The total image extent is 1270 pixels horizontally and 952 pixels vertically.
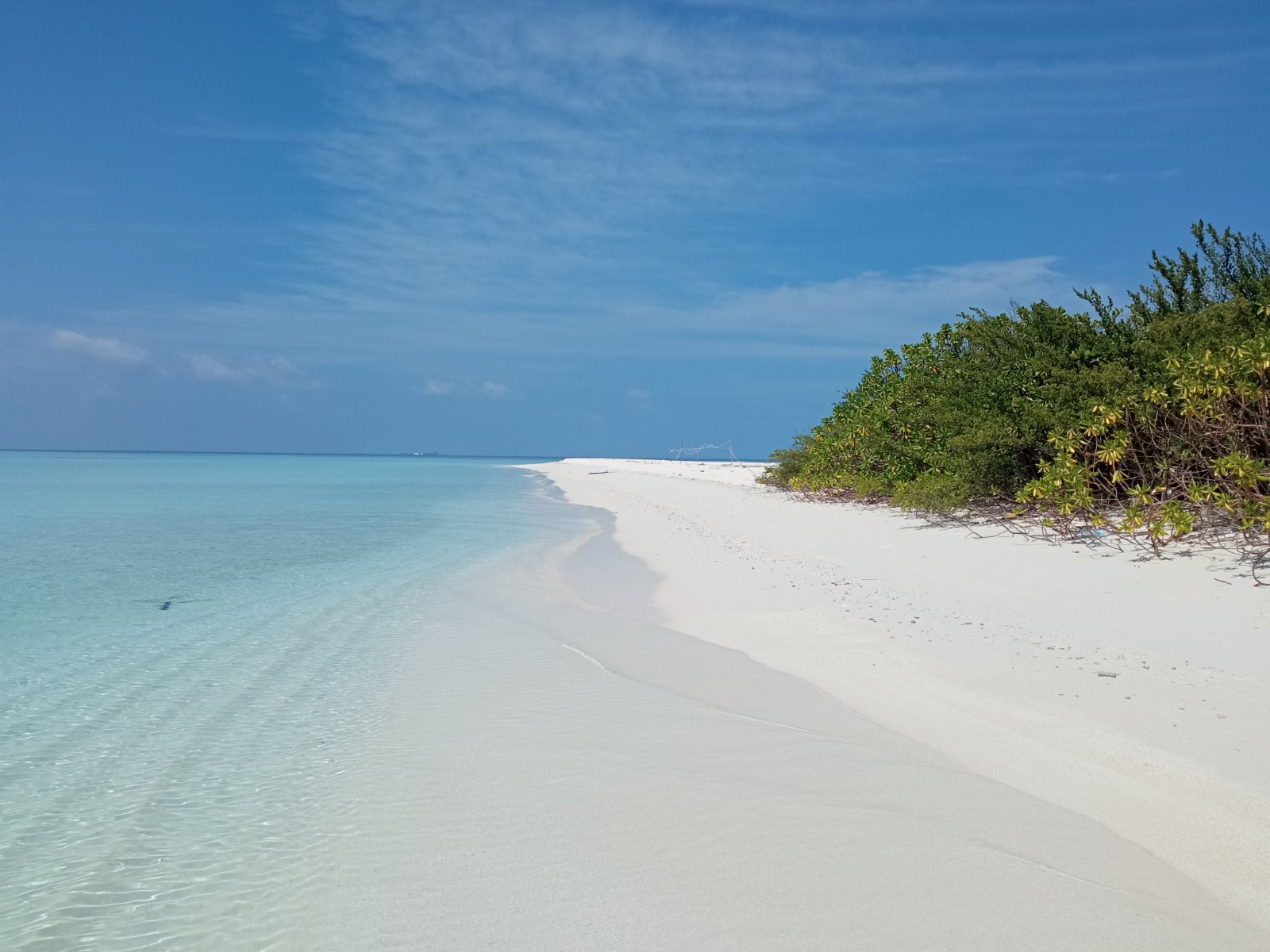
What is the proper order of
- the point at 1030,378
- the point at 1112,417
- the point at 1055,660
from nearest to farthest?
1. the point at 1055,660
2. the point at 1112,417
3. the point at 1030,378

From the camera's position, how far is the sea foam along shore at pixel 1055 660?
2971 mm

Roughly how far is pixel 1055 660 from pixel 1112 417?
16.3ft

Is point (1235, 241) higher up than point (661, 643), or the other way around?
point (1235, 241)

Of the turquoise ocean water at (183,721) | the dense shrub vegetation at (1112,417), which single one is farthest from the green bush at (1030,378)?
the turquoise ocean water at (183,721)

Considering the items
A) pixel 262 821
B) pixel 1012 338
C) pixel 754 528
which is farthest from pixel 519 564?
pixel 1012 338

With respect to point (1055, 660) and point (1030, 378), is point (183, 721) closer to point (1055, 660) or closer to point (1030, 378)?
point (1055, 660)

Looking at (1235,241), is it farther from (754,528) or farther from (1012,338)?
(754,528)


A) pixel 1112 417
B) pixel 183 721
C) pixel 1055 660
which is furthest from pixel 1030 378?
pixel 183 721

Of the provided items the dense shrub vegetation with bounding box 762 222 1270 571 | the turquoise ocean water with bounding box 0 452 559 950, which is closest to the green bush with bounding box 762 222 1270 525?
the dense shrub vegetation with bounding box 762 222 1270 571

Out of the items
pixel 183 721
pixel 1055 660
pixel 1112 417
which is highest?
pixel 1112 417

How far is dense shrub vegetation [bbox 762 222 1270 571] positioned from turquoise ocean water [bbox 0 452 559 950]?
682 centimetres

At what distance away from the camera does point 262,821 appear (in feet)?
10.1

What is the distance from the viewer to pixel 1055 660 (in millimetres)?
4664

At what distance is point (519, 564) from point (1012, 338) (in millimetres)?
7825
